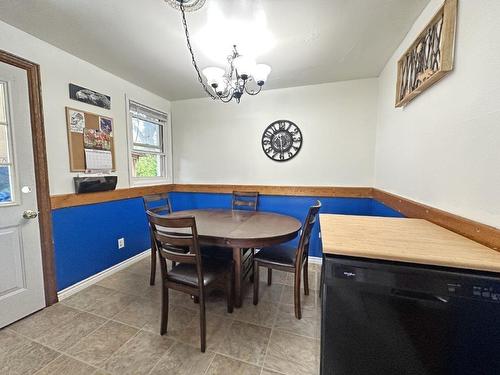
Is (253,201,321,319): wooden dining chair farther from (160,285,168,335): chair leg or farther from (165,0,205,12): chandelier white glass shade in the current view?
(165,0,205,12): chandelier white glass shade

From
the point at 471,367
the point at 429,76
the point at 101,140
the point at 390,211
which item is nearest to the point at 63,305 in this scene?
the point at 101,140

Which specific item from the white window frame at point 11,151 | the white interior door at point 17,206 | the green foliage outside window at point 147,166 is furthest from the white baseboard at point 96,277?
the green foliage outside window at point 147,166

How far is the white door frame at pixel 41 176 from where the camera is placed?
5.66ft

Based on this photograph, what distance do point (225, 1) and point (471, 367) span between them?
2160mm

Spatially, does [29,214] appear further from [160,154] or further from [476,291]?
[476,291]

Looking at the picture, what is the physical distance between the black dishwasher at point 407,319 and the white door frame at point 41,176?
232 cm

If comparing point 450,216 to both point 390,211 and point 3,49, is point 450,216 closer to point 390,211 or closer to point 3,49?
point 390,211

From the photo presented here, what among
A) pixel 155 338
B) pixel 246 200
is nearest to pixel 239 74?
pixel 246 200

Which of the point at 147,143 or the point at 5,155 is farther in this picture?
the point at 147,143

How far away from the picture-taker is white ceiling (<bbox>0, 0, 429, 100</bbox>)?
1393mm

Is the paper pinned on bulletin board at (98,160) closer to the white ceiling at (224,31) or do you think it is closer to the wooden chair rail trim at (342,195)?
the wooden chair rail trim at (342,195)

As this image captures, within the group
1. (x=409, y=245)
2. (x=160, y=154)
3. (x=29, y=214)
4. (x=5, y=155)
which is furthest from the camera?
(x=160, y=154)

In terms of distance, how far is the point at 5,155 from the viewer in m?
1.60

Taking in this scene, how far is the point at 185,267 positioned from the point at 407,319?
4.47 ft
